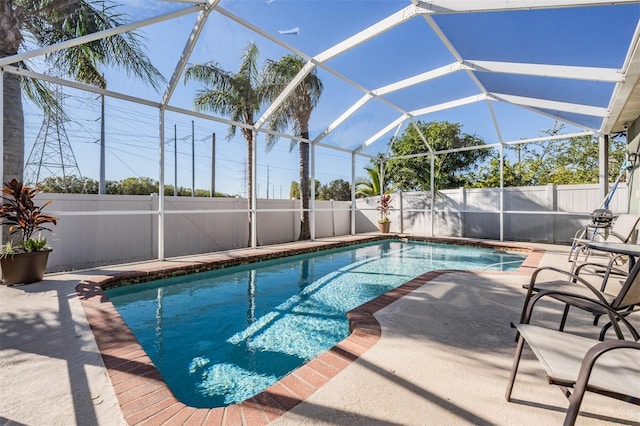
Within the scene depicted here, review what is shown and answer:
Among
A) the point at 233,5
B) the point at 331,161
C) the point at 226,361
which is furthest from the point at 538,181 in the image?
the point at 226,361

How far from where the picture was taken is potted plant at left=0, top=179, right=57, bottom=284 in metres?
4.50

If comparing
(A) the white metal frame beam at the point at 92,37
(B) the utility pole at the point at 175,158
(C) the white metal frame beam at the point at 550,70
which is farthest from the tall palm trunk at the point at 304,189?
(B) the utility pole at the point at 175,158

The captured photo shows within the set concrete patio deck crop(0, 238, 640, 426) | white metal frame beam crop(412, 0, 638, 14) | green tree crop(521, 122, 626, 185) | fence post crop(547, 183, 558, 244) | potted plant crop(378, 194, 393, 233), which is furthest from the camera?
green tree crop(521, 122, 626, 185)

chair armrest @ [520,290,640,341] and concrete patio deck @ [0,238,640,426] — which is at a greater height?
chair armrest @ [520,290,640,341]

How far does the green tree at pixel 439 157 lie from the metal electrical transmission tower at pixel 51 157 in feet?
44.9

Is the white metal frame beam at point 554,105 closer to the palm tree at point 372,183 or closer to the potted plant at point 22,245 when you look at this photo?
the palm tree at point 372,183

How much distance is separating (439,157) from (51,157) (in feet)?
55.8

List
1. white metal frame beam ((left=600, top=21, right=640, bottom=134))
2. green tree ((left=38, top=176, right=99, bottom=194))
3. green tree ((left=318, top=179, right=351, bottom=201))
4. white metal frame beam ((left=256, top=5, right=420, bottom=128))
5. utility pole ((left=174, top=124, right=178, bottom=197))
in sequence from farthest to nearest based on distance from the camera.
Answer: green tree ((left=318, top=179, right=351, bottom=201)) → utility pole ((left=174, top=124, right=178, bottom=197)) → green tree ((left=38, top=176, right=99, bottom=194)) → white metal frame beam ((left=256, top=5, right=420, bottom=128)) → white metal frame beam ((left=600, top=21, right=640, bottom=134))

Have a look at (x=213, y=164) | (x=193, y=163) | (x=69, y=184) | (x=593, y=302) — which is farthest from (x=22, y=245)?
(x=193, y=163)

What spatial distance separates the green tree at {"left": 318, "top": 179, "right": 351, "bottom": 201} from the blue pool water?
17.4m

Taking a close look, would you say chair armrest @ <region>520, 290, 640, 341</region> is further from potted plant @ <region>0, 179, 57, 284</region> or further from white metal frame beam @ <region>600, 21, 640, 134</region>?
potted plant @ <region>0, 179, 57, 284</region>

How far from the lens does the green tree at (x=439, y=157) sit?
49.2 ft

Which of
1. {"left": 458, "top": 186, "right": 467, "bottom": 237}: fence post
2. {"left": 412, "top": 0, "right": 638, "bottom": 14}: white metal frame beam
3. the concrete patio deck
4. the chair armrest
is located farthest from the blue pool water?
{"left": 412, "top": 0, "right": 638, "bottom": 14}: white metal frame beam

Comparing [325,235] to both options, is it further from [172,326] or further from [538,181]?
[538,181]
